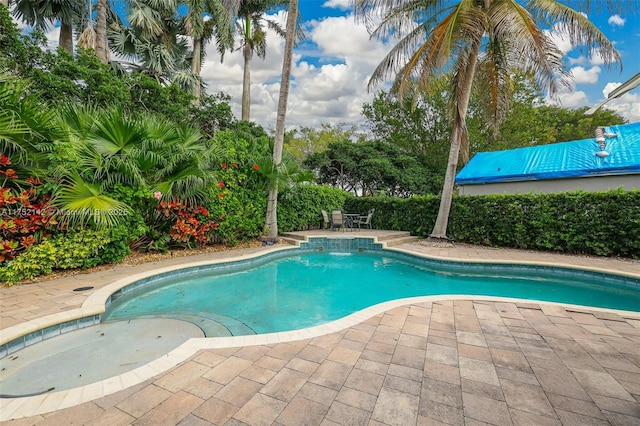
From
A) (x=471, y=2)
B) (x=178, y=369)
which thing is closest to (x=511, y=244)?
(x=471, y=2)

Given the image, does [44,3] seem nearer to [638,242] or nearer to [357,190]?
[357,190]

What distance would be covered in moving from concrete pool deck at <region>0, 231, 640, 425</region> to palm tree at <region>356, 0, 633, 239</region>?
6.98 metres

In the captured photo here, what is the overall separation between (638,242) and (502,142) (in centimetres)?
1428

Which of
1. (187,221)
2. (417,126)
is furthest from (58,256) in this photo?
(417,126)

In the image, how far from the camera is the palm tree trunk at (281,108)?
28.1 ft

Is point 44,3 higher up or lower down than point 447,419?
higher up

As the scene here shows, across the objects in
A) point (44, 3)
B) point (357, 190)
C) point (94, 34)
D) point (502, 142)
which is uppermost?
point (44, 3)

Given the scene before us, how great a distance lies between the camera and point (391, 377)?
225 cm

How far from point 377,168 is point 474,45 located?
1151 cm

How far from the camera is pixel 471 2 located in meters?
7.76

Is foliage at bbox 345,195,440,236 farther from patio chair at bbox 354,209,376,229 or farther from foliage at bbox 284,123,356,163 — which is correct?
foliage at bbox 284,123,356,163

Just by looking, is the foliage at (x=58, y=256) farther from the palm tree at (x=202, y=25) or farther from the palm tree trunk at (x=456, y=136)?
the palm tree trunk at (x=456, y=136)

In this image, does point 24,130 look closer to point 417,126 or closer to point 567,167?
point 567,167

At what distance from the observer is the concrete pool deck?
1.83 m
